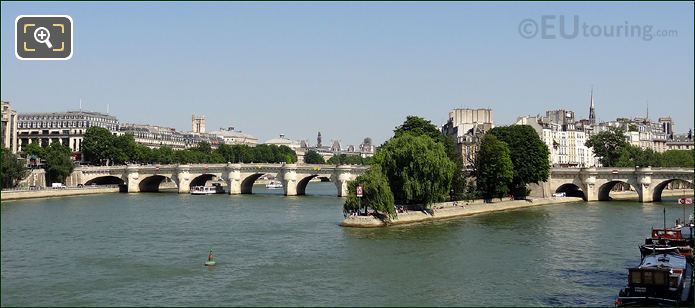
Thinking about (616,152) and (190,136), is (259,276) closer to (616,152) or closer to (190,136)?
(616,152)

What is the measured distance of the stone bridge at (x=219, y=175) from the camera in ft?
271

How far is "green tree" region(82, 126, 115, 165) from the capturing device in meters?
107

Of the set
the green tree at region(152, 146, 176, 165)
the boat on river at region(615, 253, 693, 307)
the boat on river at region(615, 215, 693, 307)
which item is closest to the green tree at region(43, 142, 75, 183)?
the green tree at region(152, 146, 176, 165)

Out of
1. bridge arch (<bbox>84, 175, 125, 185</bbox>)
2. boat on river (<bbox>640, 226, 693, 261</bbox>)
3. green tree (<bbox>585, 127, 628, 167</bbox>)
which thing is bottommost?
boat on river (<bbox>640, 226, 693, 261</bbox>)

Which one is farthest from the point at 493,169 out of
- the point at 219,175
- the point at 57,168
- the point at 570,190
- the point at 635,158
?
the point at 57,168

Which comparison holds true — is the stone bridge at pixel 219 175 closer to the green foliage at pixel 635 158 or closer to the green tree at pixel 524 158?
the green tree at pixel 524 158

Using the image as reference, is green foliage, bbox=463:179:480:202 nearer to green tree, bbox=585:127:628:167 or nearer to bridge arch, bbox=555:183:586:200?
bridge arch, bbox=555:183:586:200

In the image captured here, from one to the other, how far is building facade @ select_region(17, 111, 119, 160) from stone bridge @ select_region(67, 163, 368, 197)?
123ft

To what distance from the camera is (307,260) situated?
32938 millimetres

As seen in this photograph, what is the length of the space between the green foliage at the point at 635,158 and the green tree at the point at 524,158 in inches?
1015

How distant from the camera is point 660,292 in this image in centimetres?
2348

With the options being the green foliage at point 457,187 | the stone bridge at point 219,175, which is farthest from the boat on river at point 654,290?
the stone bridge at point 219,175

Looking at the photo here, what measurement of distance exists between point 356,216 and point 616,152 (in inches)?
2577

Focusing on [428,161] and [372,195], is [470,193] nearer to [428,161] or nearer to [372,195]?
[428,161]
